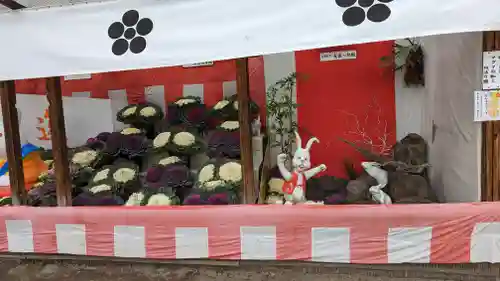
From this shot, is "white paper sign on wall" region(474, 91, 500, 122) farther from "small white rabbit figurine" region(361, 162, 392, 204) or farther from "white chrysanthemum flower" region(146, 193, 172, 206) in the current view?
"white chrysanthemum flower" region(146, 193, 172, 206)

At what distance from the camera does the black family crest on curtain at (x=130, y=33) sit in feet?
11.0

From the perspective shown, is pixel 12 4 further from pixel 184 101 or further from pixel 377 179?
pixel 377 179

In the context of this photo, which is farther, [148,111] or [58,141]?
[148,111]

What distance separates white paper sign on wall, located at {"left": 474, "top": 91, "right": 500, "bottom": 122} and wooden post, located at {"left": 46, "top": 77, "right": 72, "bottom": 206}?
4040 mm

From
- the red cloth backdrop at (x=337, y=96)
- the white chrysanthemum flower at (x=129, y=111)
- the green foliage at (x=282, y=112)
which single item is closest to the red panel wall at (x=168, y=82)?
the red cloth backdrop at (x=337, y=96)

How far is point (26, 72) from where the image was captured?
143 inches

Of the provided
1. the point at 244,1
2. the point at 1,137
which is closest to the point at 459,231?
the point at 244,1

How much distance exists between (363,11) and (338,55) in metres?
2.41

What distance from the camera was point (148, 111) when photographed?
5.40 meters

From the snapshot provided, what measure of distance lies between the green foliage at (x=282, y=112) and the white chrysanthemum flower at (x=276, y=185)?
65 cm

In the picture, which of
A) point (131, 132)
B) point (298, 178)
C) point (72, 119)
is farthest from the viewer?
point (72, 119)

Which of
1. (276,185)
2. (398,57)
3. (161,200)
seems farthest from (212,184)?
(398,57)

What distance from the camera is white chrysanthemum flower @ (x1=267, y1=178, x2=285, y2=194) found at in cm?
444

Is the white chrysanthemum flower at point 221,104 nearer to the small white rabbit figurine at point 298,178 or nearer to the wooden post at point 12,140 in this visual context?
the small white rabbit figurine at point 298,178
